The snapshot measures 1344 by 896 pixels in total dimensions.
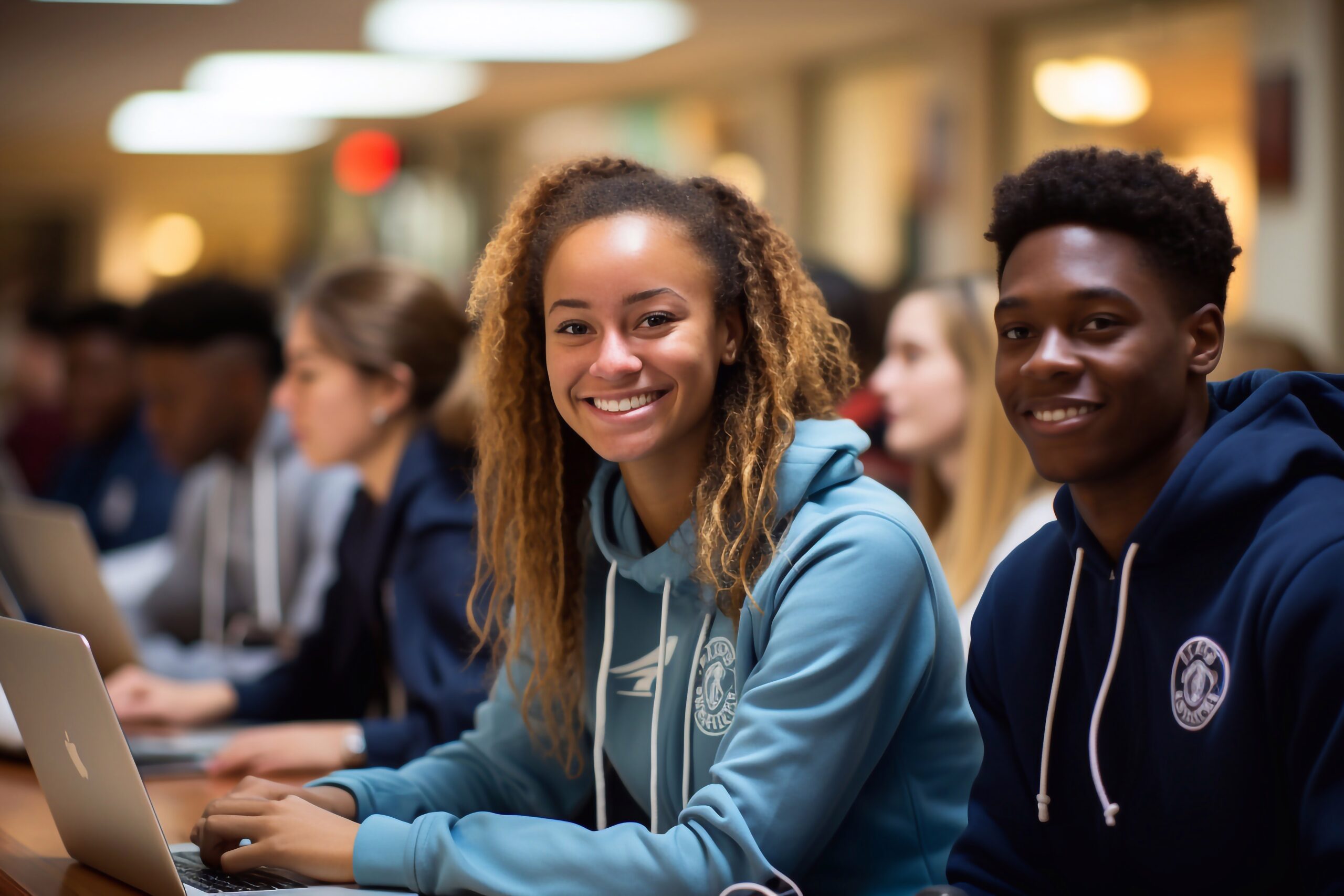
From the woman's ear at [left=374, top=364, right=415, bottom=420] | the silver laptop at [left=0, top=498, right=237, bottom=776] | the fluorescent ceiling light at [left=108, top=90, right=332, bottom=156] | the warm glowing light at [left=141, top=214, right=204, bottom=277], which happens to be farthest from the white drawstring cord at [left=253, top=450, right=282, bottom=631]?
the warm glowing light at [left=141, top=214, right=204, bottom=277]

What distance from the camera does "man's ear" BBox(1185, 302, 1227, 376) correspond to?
1040 millimetres

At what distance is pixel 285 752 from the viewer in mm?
1872

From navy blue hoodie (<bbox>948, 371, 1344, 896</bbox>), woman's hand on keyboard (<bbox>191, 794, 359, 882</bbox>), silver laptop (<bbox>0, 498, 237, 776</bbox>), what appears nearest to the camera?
navy blue hoodie (<bbox>948, 371, 1344, 896</bbox>)

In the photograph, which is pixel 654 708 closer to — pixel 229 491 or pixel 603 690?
pixel 603 690

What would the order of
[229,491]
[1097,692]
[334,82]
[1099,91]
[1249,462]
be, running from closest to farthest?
[1249,462]
[1097,692]
[229,491]
[1099,91]
[334,82]

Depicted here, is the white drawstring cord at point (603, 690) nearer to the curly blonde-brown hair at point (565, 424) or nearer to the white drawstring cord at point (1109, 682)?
the curly blonde-brown hair at point (565, 424)

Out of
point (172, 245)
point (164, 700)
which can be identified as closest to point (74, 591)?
point (164, 700)

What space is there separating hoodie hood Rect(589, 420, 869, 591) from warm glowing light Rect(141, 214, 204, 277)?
11.1m

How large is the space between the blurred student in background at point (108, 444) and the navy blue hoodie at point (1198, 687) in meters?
3.48

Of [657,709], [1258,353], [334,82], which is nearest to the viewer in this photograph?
[657,709]

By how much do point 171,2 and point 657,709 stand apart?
490cm

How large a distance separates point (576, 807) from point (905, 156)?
5.63 meters

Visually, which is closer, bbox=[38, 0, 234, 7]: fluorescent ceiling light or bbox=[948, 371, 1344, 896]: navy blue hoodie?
bbox=[948, 371, 1344, 896]: navy blue hoodie

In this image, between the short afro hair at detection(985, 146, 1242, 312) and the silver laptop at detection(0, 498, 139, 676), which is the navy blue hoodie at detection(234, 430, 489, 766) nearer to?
→ the silver laptop at detection(0, 498, 139, 676)
